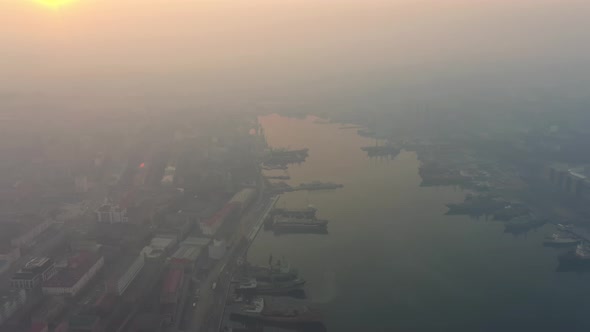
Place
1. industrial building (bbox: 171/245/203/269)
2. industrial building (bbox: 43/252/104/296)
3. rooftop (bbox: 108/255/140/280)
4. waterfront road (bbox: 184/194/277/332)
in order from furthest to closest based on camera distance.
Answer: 1. industrial building (bbox: 171/245/203/269)
2. rooftop (bbox: 108/255/140/280)
3. industrial building (bbox: 43/252/104/296)
4. waterfront road (bbox: 184/194/277/332)

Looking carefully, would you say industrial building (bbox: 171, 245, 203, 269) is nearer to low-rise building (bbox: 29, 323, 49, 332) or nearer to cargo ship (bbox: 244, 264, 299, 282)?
cargo ship (bbox: 244, 264, 299, 282)

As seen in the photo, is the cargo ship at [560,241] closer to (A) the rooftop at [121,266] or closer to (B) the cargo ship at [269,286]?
(B) the cargo ship at [269,286]

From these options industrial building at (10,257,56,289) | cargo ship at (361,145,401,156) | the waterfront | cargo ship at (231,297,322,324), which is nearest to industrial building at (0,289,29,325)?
industrial building at (10,257,56,289)

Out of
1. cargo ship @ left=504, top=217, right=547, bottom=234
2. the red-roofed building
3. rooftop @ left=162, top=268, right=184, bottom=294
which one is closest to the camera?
rooftop @ left=162, top=268, right=184, bottom=294

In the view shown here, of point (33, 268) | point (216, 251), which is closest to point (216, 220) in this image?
point (216, 251)

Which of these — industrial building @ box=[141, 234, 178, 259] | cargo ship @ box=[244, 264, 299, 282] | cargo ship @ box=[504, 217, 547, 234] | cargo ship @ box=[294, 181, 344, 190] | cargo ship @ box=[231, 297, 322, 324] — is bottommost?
cargo ship @ box=[231, 297, 322, 324]

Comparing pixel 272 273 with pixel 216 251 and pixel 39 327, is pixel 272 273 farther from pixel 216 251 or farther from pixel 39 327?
pixel 39 327
